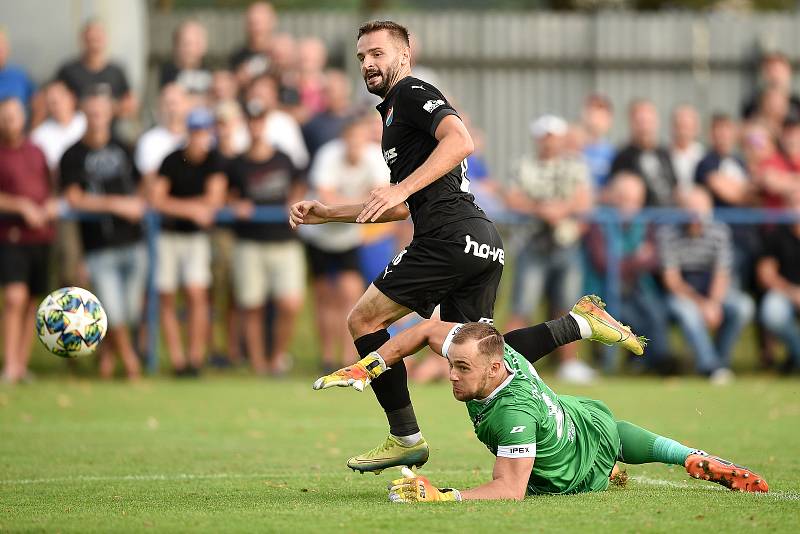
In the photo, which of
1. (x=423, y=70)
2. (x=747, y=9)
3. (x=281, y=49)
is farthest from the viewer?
(x=747, y=9)

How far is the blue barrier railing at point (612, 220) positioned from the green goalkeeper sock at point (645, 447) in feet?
26.3

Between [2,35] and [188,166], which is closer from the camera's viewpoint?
[188,166]

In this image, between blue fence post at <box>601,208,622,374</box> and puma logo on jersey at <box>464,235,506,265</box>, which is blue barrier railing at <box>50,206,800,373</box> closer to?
blue fence post at <box>601,208,622,374</box>

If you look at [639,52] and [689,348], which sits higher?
[639,52]

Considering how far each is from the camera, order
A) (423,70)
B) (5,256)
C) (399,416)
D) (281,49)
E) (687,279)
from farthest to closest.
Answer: (423,70)
(281,49)
(687,279)
(5,256)
(399,416)

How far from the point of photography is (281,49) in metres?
17.2

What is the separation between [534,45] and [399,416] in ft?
49.1

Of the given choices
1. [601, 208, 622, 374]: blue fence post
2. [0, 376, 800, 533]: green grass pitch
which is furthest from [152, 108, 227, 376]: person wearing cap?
[601, 208, 622, 374]: blue fence post

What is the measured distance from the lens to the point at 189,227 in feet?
48.0

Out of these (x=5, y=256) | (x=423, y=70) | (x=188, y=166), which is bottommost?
(x=5, y=256)

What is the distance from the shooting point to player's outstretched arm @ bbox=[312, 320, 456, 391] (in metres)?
6.97

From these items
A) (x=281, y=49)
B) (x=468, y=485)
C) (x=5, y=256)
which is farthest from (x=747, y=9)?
(x=468, y=485)

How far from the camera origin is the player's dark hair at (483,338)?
21.6 ft

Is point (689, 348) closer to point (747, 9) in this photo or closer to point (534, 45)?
point (534, 45)
